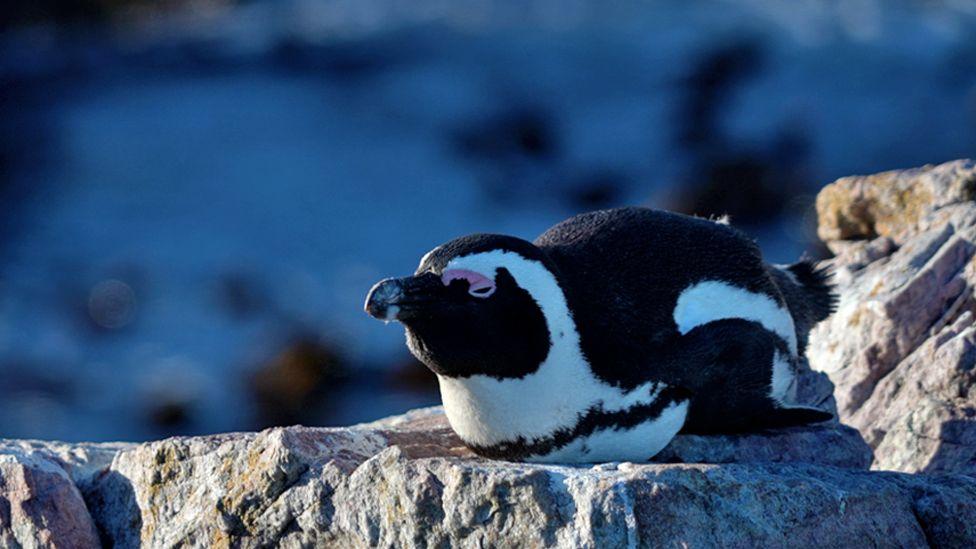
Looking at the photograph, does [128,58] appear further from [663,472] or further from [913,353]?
[663,472]

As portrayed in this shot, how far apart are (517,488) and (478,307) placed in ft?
1.63

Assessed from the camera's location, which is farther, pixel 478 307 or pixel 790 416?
pixel 790 416

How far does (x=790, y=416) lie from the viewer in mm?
3809

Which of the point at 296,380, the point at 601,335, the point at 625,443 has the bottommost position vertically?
the point at 625,443

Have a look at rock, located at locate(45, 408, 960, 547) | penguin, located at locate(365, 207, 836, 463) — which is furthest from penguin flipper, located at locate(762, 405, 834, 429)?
rock, located at locate(45, 408, 960, 547)

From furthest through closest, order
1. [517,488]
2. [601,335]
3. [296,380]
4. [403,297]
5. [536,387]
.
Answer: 1. [296,380]
2. [601,335]
3. [536,387]
4. [403,297]
5. [517,488]

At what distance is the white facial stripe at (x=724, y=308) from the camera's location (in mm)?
3652

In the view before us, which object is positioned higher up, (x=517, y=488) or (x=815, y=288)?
(x=815, y=288)

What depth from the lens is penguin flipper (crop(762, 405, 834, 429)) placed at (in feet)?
12.4

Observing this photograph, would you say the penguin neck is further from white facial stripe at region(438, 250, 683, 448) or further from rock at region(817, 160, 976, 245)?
rock at region(817, 160, 976, 245)

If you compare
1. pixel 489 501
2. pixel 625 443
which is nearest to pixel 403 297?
pixel 489 501

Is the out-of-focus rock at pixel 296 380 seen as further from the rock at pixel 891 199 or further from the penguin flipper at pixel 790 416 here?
the penguin flipper at pixel 790 416

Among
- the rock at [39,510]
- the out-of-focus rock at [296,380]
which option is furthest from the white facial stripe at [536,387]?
the out-of-focus rock at [296,380]

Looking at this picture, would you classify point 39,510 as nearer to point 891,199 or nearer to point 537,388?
point 537,388
